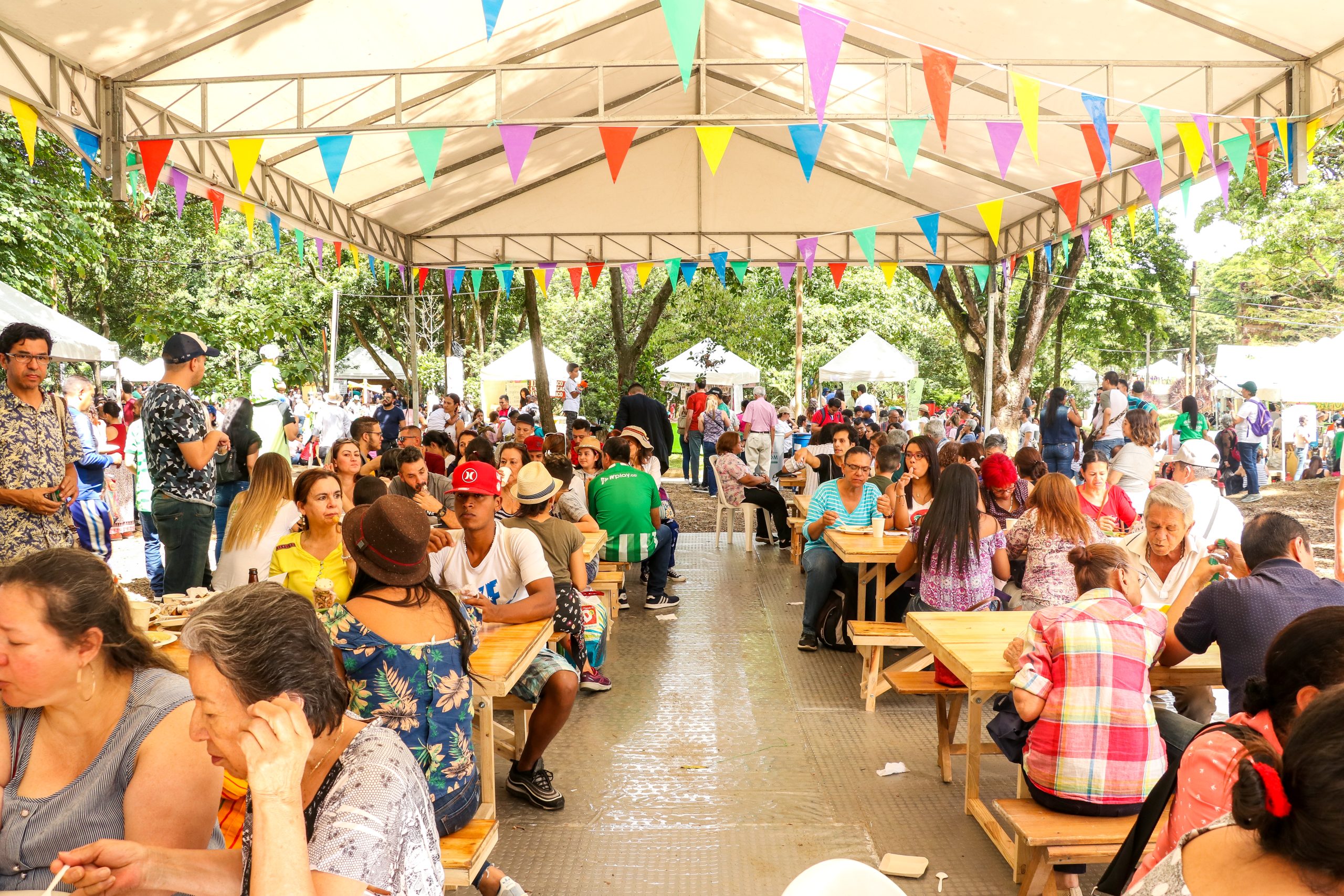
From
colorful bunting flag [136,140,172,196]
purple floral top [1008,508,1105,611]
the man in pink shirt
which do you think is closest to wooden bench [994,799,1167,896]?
purple floral top [1008,508,1105,611]

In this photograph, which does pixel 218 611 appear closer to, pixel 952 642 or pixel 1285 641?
pixel 1285 641

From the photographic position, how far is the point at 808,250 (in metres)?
11.6

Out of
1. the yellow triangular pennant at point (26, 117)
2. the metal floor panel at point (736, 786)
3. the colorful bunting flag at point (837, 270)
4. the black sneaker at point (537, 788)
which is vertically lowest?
the metal floor panel at point (736, 786)

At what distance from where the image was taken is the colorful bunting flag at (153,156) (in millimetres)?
6664

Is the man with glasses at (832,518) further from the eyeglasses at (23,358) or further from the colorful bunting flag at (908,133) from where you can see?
the eyeglasses at (23,358)

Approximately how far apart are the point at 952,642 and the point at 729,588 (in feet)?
14.3

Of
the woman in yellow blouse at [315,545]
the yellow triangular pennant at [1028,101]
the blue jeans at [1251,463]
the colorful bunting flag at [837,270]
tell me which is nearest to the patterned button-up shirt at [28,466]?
the woman in yellow blouse at [315,545]

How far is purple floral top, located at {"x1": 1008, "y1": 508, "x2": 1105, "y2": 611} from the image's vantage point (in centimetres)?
445

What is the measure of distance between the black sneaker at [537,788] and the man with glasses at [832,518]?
2.47 m

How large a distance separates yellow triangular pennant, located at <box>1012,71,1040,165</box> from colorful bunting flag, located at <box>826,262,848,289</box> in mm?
5962

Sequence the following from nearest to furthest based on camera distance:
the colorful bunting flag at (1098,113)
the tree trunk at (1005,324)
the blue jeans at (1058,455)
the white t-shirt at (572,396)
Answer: the colorful bunting flag at (1098,113), the blue jeans at (1058,455), the tree trunk at (1005,324), the white t-shirt at (572,396)

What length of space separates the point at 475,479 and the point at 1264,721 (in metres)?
2.73

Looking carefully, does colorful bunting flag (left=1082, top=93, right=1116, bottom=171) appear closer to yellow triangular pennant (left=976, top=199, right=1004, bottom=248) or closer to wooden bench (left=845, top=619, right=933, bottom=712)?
yellow triangular pennant (left=976, top=199, right=1004, bottom=248)

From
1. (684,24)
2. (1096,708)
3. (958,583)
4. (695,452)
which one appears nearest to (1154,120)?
(684,24)
